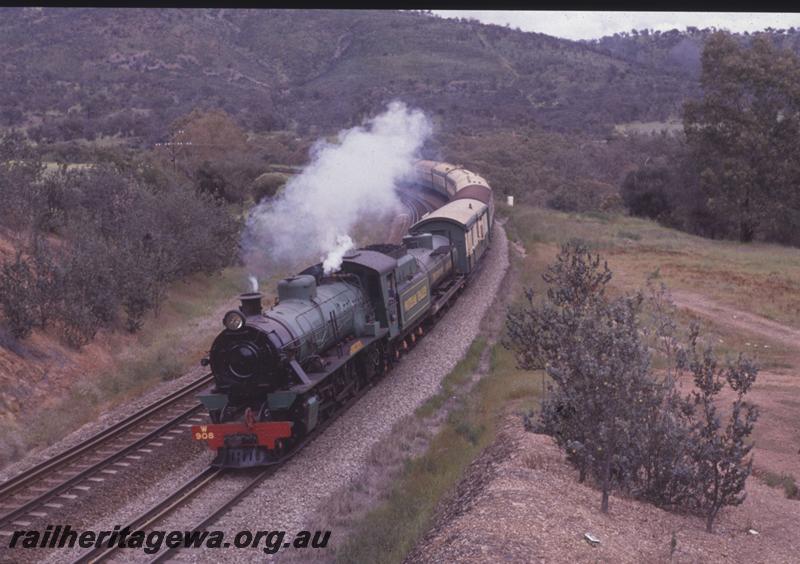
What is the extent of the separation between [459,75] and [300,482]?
372 feet

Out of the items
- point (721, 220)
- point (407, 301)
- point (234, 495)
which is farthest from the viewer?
point (721, 220)

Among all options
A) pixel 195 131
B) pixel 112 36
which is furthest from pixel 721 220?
pixel 112 36

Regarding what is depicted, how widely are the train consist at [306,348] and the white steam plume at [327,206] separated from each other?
51.6 inches

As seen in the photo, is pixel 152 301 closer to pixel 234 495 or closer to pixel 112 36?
pixel 234 495

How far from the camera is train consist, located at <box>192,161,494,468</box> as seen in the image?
15.0m

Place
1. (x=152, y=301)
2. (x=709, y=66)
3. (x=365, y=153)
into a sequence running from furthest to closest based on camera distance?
(x=709, y=66)
(x=365, y=153)
(x=152, y=301)

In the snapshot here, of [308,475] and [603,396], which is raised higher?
[603,396]

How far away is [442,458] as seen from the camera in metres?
14.8

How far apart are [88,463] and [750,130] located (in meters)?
44.8

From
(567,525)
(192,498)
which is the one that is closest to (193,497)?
(192,498)

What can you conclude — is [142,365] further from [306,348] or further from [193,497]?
[193,497]

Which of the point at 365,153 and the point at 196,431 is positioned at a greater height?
the point at 365,153

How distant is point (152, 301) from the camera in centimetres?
2798

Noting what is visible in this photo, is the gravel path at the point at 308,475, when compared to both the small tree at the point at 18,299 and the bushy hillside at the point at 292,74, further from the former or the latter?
the bushy hillside at the point at 292,74
